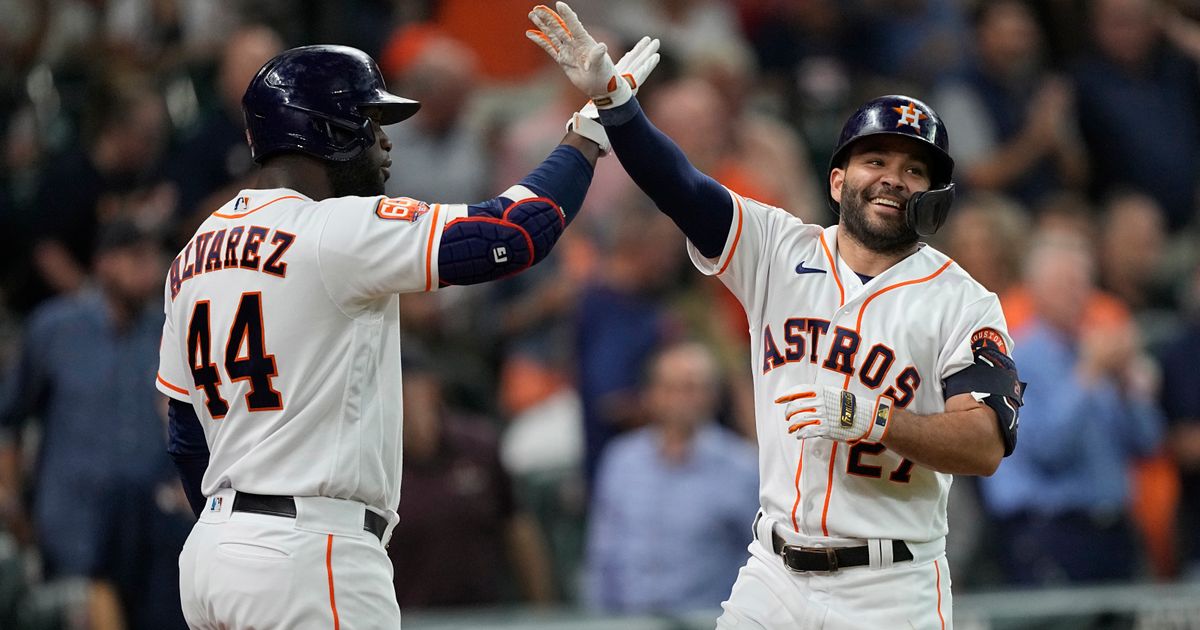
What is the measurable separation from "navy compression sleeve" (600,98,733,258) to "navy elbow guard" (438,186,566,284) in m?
0.42

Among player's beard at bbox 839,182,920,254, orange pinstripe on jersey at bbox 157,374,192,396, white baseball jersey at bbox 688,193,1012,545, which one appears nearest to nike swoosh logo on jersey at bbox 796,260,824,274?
white baseball jersey at bbox 688,193,1012,545

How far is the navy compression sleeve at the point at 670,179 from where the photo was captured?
4.38 meters

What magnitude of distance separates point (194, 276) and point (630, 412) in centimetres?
435

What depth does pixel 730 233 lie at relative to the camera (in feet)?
14.9

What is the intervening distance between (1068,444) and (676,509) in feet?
6.73

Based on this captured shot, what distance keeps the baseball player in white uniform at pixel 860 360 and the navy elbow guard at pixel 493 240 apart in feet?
1.50

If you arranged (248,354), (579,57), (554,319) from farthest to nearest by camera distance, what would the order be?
(554,319), (579,57), (248,354)

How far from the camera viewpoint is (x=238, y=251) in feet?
13.3

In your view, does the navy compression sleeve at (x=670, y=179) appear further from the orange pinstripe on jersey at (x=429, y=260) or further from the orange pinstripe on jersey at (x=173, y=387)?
the orange pinstripe on jersey at (x=173, y=387)

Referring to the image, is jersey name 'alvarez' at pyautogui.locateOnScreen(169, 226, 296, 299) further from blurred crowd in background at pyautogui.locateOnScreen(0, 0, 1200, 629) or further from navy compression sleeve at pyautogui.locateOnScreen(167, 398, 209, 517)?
blurred crowd in background at pyautogui.locateOnScreen(0, 0, 1200, 629)

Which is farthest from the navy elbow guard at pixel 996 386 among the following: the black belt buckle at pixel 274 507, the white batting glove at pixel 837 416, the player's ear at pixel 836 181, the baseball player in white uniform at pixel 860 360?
the black belt buckle at pixel 274 507

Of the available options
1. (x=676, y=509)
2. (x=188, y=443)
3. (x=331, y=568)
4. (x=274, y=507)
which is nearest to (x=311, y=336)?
(x=274, y=507)

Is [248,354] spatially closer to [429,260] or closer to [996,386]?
[429,260]

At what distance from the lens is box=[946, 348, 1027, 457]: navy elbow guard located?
4.23 meters
